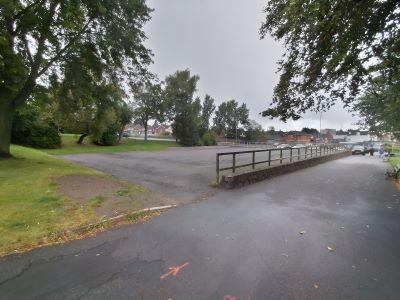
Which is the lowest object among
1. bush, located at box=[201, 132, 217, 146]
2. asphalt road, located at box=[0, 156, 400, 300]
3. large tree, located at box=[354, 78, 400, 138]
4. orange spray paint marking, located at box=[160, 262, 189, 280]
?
asphalt road, located at box=[0, 156, 400, 300]

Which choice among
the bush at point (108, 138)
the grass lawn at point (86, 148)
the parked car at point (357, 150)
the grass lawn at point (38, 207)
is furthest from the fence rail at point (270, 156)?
the bush at point (108, 138)

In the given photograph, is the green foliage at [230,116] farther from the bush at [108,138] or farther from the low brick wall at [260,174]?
the low brick wall at [260,174]

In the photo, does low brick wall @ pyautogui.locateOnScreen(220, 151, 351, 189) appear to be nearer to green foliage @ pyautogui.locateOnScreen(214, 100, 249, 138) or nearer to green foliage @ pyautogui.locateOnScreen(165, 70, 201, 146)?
green foliage @ pyautogui.locateOnScreen(165, 70, 201, 146)

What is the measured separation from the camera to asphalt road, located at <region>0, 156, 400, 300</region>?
3.05m

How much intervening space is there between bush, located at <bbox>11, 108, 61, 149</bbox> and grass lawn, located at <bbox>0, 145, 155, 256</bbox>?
1915 centimetres

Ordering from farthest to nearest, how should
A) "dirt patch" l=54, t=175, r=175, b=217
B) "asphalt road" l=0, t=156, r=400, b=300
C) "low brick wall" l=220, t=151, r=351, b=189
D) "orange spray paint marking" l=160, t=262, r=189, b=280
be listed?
"low brick wall" l=220, t=151, r=351, b=189 < "dirt patch" l=54, t=175, r=175, b=217 < "orange spray paint marking" l=160, t=262, r=189, b=280 < "asphalt road" l=0, t=156, r=400, b=300

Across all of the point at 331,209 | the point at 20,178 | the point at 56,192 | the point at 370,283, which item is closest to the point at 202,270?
the point at 370,283

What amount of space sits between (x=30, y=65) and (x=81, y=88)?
235 cm

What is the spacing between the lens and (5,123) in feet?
38.0

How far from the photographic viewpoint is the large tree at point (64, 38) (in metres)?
10.4

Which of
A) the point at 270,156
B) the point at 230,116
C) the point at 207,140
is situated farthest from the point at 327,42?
the point at 230,116

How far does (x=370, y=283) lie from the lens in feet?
10.7

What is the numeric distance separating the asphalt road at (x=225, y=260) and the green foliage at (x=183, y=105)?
43.9m

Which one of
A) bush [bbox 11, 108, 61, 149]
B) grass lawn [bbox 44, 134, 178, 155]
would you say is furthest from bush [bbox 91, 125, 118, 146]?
bush [bbox 11, 108, 61, 149]
